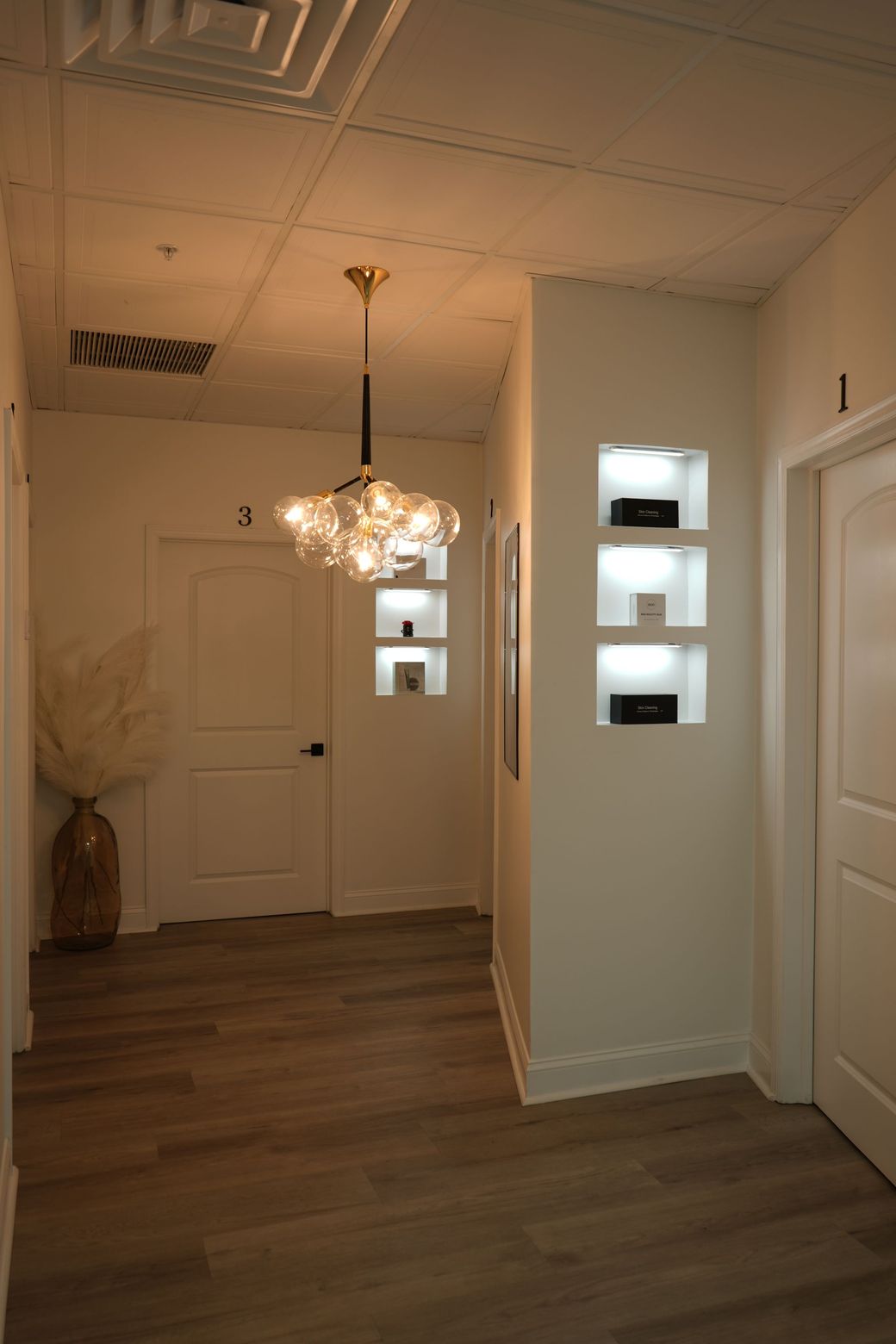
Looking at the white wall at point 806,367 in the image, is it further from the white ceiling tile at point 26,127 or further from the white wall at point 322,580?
the white wall at point 322,580

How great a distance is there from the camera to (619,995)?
3.39m

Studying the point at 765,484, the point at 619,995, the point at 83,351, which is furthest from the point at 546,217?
the point at 619,995

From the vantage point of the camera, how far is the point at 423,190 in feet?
8.78

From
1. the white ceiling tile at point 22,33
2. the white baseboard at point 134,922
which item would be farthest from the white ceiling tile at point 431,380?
the white baseboard at point 134,922

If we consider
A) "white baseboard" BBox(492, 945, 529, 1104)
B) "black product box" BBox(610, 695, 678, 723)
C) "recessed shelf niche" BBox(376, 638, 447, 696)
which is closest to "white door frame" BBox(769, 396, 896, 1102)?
"black product box" BBox(610, 695, 678, 723)

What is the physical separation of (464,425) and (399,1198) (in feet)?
12.6

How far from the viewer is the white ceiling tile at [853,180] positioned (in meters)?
2.49

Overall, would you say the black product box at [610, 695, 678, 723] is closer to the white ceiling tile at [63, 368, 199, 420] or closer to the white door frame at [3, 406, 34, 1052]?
the white door frame at [3, 406, 34, 1052]

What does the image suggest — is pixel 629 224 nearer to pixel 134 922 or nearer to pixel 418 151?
pixel 418 151

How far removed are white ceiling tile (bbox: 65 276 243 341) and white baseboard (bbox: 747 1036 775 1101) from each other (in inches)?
130

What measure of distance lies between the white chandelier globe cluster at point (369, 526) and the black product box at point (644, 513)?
0.59 metres

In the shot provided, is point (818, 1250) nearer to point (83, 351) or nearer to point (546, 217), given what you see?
point (546, 217)

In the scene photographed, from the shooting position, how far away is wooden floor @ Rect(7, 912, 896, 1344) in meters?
2.22

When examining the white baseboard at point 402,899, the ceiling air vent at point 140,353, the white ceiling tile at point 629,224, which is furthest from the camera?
the white baseboard at point 402,899
